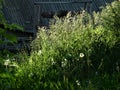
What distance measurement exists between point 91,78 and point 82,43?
101cm

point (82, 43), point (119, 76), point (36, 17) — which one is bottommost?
point (119, 76)

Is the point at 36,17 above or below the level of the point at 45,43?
above

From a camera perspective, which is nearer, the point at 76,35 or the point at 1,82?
the point at 1,82

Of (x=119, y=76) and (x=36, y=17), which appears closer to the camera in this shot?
(x=119, y=76)

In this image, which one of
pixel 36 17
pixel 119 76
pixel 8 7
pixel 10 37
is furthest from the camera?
pixel 8 7

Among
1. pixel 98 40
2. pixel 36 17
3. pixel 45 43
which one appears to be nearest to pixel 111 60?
pixel 98 40

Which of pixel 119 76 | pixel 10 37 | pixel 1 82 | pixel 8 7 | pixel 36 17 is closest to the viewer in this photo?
pixel 10 37

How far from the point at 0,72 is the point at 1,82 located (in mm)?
569

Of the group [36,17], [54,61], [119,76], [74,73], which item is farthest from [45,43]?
[36,17]

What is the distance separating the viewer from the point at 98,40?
7734mm

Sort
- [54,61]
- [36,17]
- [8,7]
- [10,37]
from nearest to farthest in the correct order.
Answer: [10,37] < [54,61] < [36,17] < [8,7]

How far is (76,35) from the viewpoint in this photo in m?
7.62

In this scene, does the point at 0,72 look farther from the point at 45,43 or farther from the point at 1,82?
the point at 45,43

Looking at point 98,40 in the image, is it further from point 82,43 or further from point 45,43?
point 45,43
